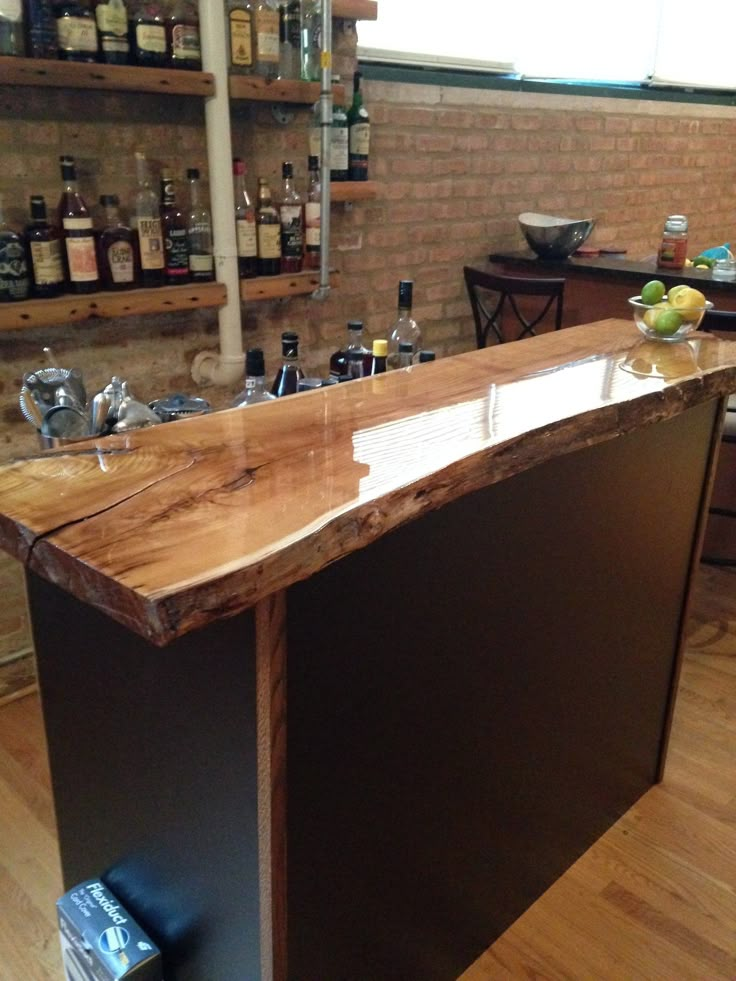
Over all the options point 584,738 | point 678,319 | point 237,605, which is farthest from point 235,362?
point 237,605

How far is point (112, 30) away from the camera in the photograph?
6.63ft

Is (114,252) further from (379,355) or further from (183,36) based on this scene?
(379,355)

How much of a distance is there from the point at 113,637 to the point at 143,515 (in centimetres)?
25

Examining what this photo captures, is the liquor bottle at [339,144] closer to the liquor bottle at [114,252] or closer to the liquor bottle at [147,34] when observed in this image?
the liquor bottle at [147,34]

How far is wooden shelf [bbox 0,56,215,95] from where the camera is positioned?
1.88 meters

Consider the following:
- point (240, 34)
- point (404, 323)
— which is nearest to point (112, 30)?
point (240, 34)

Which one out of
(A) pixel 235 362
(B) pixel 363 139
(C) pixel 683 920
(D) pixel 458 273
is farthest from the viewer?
(D) pixel 458 273

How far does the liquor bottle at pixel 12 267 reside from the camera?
2.00m

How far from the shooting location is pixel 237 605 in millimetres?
775

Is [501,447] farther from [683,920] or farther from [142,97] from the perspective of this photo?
[142,97]

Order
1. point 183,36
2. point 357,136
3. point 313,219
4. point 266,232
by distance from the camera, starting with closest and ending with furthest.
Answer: point 183,36, point 266,232, point 313,219, point 357,136

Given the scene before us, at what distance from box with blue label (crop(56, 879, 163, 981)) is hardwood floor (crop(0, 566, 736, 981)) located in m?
0.37

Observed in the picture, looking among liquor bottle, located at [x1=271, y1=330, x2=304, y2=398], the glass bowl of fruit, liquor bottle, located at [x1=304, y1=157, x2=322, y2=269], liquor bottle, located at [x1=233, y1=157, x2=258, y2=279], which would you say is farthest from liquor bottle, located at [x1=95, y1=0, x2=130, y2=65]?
the glass bowl of fruit

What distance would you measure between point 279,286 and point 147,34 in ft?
2.48
